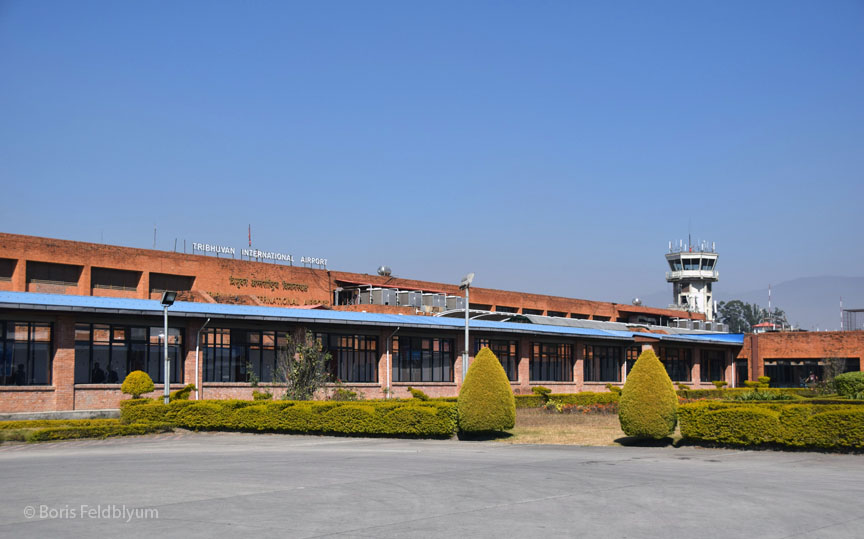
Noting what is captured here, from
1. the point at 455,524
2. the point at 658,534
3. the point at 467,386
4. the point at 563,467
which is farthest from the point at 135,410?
the point at 658,534

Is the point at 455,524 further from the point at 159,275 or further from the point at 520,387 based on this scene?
the point at 159,275

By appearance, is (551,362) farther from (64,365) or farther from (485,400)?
(64,365)

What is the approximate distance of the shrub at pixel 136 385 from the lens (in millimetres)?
28938

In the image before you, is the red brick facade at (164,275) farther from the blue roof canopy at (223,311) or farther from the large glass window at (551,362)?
the blue roof canopy at (223,311)

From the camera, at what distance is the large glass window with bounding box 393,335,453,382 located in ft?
139

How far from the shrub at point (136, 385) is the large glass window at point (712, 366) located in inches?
1879

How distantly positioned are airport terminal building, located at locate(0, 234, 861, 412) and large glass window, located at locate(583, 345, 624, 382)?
13 cm

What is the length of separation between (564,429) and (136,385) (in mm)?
14971

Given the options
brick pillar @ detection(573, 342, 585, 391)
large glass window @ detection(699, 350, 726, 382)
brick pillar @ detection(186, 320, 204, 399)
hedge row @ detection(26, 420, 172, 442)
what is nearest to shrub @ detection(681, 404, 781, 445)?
hedge row @ detection(26, 420, 172, 442)

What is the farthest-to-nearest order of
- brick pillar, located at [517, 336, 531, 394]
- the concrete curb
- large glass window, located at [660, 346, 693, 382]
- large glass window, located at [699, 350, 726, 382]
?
large glass window, located at [699, 350, 726, 382] → large glass window, located at [660, 346, 693, 382] → brick pillar, located at [517, 336, 531, 394] → the concrete curb

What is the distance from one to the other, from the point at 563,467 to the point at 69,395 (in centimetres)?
2087

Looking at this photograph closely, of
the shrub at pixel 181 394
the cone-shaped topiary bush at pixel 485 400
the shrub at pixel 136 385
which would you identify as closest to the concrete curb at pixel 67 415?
the shrub at pixel 136 385

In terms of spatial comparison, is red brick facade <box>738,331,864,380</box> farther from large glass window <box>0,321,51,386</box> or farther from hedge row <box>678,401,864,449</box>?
large glass window <box>0,321,51,386</box>

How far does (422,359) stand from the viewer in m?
43.8
